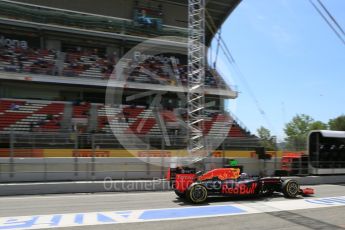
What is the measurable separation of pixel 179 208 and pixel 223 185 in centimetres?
217

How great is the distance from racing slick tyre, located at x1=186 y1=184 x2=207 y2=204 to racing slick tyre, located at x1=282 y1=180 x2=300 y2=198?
3.39m

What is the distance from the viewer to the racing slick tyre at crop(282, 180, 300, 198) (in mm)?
15172

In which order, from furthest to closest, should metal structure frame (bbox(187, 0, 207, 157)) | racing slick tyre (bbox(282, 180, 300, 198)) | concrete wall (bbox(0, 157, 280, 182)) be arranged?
metal structure frame (bbox(187, 0, 207, 157)) < concrete wall (bbox(0, 157, 280, 182)) < racing slick tyre (bbox(282, 180, 300, 198))

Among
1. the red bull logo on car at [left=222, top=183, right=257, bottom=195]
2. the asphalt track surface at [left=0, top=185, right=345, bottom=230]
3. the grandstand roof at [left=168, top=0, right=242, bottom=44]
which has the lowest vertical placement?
the asphalt track surface at [left=0, top=185, right=345, bottom=230]

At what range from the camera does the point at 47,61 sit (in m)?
36.5

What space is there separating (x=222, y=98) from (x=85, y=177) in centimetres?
2460

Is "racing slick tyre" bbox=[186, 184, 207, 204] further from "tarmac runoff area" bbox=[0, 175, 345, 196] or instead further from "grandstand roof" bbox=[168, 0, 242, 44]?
"grandstand roof" bbox=[168, 0, 242, 44]

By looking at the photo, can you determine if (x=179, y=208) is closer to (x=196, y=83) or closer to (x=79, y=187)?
(x=79, y=187)

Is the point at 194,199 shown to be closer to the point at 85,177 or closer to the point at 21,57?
the point at 85,177

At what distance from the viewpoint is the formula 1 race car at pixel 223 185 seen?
44.5 feet

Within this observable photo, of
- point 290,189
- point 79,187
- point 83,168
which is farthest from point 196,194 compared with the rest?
point 83,168

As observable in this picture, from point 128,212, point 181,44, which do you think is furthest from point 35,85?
point 128,212

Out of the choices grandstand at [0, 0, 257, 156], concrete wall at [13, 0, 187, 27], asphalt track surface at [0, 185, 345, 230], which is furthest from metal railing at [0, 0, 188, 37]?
asphalt track surface at [0, 185, 345, 230]

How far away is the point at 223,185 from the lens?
14102 millimetres
